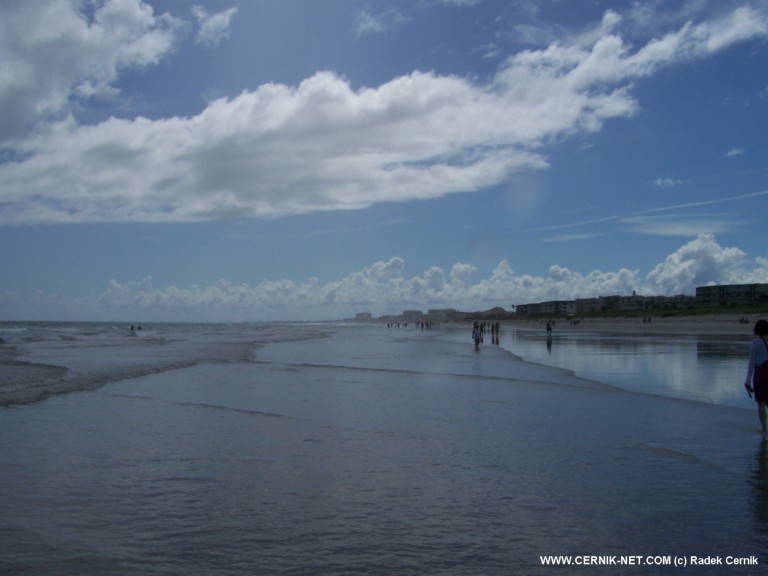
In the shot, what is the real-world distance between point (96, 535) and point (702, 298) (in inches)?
6448

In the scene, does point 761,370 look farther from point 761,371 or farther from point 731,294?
point 731,294

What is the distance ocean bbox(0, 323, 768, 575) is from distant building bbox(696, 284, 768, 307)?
125188mm

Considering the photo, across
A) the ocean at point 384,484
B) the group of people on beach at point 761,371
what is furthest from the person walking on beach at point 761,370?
the ocean at point 384,484

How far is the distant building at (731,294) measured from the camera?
128m

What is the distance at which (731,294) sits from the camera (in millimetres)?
138375

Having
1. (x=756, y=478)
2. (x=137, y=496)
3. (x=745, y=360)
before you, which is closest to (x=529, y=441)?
(x=756, y=478)

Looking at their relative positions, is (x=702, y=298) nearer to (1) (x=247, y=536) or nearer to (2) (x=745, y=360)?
(2) (x=745, y=360)

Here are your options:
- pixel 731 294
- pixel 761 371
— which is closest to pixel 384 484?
pixel 761 371

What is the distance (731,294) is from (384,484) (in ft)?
499

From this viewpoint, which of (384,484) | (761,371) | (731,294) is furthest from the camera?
(731,294)

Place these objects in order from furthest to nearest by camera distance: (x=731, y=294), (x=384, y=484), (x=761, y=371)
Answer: (x=731, y=294) → (x=761, y=371) → (x=384, y=484)

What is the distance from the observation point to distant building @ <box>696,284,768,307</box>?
127938 mm

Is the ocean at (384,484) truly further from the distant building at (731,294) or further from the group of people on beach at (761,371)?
the distant building at (731,294)

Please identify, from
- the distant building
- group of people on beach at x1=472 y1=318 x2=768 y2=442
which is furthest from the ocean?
the distant building
